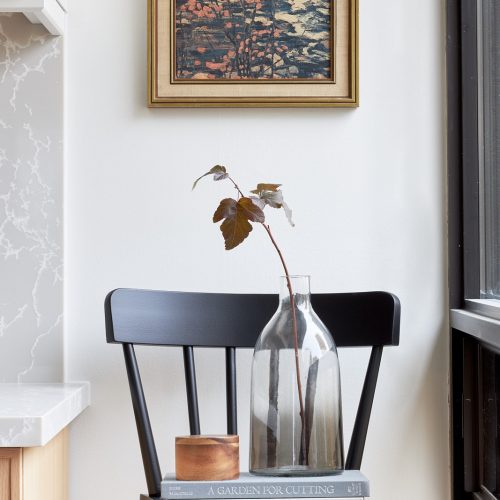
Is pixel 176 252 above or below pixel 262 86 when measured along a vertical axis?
below

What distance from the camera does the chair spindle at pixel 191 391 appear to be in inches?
64.3

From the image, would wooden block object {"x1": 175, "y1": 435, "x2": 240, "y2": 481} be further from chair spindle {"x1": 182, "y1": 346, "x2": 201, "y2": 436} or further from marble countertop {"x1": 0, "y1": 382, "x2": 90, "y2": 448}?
chair spindle {"x1": 182, "y1": 346, "x2": 201, "y2": 436}

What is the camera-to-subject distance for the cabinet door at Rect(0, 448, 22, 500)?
1.35 metres

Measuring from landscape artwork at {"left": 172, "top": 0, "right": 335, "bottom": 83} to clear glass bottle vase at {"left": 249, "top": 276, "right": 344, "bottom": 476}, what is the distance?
24.5 inches

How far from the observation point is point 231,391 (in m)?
1.65

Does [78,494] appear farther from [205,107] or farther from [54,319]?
[205,107]

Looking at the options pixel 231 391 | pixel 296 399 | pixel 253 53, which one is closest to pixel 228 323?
pixel 231 391

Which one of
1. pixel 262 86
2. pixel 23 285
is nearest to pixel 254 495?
pixel 23 285

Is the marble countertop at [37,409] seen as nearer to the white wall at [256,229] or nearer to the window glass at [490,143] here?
the white wall at [256,229]

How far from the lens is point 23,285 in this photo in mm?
1778

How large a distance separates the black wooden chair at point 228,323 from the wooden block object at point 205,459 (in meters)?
0.34

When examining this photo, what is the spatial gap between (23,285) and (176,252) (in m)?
0.34

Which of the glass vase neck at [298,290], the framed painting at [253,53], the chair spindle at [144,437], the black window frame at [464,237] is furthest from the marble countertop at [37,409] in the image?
the black window frame at [464,237]

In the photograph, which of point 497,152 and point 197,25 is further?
point 197,25
